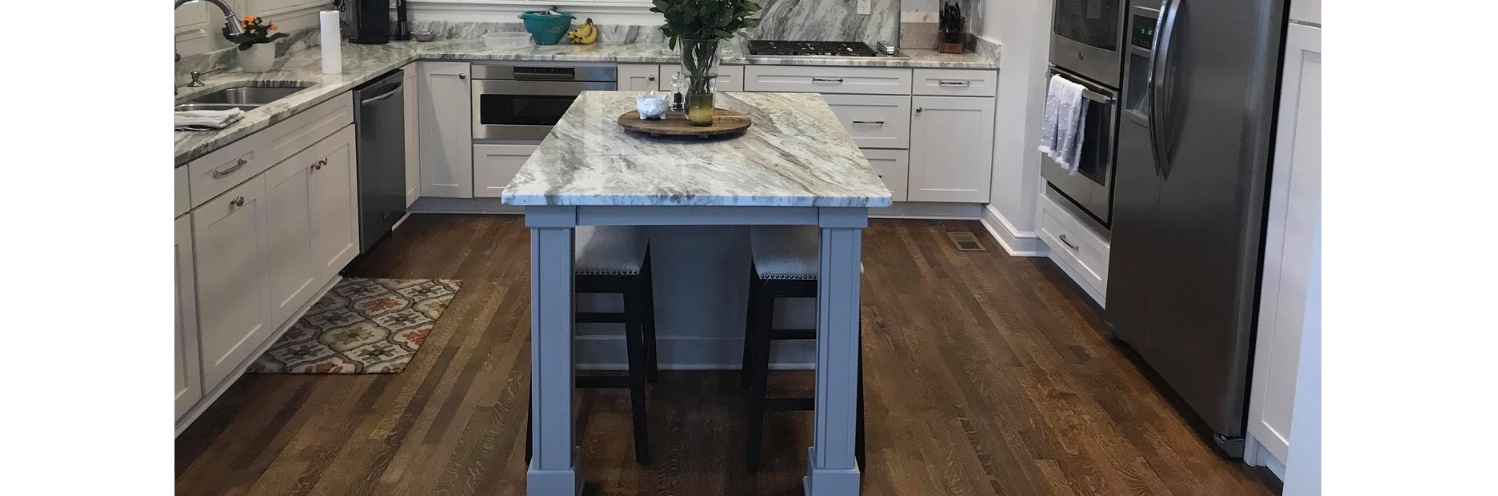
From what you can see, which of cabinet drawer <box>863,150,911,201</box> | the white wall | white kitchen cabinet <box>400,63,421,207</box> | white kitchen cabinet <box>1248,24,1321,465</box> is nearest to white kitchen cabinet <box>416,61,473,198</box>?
white kitchen cabinet <box>400,63,421,207</box>

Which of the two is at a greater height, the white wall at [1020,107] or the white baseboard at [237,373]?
the white wall at [1020,107]

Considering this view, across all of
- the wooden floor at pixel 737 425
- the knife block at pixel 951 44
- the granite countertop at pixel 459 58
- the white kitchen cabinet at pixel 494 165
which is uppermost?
the knife block at pixel 951 44

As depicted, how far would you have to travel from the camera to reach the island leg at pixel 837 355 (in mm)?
2439

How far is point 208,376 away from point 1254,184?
2.63 meters

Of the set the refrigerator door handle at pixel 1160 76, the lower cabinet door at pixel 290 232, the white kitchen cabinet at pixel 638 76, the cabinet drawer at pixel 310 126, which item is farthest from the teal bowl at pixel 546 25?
the refrigerator door handle at pixel 1160 76

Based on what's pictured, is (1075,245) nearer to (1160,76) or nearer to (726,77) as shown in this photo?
(1160,76)

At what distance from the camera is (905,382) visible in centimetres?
344

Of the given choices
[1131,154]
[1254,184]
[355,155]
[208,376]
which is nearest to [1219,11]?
[1254,184]

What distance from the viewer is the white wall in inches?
192

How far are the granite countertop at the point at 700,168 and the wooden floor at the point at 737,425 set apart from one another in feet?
2.41

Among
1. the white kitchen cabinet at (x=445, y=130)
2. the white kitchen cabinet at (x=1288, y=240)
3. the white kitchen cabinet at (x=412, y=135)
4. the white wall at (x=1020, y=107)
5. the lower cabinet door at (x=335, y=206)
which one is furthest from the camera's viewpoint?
the white kitchen cabinet at (x=445, y=130)

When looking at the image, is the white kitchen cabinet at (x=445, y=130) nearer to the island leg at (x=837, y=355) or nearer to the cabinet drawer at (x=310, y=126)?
the cabinet drawer at (x=310, y=126)

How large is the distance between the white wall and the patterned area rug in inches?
92.7

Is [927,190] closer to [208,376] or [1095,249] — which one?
[1095,249]
